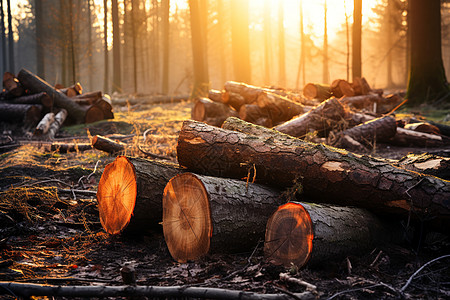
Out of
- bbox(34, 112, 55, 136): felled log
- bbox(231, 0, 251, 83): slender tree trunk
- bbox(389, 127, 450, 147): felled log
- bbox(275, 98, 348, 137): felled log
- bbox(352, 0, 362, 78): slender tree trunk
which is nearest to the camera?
bbox(275, 98, 348, 137): felled log

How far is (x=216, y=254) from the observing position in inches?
114

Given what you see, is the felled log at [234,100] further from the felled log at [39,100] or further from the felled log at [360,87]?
the felled log at [39,100]

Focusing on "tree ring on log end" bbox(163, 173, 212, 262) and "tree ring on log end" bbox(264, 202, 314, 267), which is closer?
"tree ring on log end" bbox(264, 202, 314, 267)

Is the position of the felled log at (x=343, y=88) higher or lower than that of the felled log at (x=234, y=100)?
higher

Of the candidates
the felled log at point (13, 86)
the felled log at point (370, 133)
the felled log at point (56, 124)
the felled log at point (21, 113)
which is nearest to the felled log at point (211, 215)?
the felled log at point (370, 133)

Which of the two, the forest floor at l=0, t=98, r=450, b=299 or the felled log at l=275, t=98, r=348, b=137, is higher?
the felled log at l=275, t=98, r=348, b=137

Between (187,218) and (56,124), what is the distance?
28.4 feet

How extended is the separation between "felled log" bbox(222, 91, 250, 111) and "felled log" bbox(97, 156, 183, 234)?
5.87 m

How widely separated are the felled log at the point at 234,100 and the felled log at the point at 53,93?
190 inches

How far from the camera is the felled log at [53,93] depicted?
37.5 ft

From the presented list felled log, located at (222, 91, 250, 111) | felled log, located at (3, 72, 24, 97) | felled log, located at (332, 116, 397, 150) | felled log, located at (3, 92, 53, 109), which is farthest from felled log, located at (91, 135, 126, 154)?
felled log, located at (3, 72, 24, 97)

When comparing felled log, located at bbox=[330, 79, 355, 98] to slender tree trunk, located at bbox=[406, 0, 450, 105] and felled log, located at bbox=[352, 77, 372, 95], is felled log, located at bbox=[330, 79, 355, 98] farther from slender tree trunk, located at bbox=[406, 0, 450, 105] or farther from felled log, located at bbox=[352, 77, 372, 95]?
slender tree trunk, located at bbox=[406, 0, 450, 105]

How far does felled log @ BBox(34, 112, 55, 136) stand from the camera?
9525mm

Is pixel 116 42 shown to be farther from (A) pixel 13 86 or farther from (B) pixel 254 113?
(B) pixel 254 113
